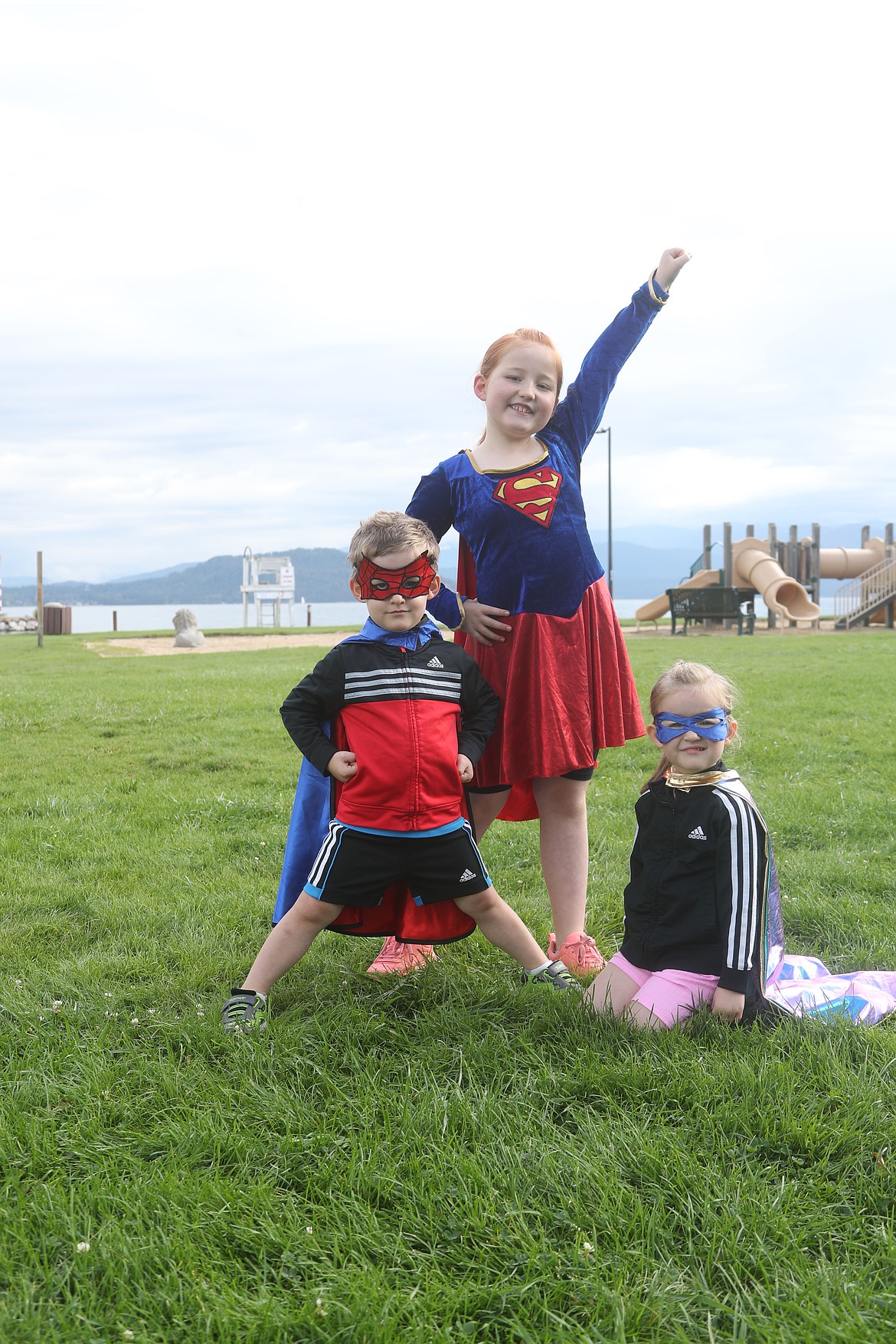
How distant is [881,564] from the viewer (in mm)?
28875

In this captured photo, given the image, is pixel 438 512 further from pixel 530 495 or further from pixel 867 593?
pixel 867 593

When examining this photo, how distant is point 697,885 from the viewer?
117 inches

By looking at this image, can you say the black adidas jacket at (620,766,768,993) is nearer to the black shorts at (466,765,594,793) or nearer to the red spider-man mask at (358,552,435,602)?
A: the black shorts at (466,765,594,793)

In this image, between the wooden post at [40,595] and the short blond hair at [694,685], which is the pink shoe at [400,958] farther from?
the wooden post at [40,595]

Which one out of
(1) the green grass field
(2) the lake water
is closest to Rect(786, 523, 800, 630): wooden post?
(2) the lake water

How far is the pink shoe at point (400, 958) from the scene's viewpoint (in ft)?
11.5

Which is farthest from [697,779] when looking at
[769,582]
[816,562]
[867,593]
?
[816,562]

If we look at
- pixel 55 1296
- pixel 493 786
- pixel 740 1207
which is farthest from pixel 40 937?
pixel 740 1207

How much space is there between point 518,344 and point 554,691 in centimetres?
117

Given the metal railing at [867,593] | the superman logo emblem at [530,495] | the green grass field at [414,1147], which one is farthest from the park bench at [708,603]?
the superman logo emblem at [530,495]

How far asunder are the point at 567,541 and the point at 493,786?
0.89 meters

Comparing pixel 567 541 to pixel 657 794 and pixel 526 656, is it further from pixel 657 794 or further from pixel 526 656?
pixel 657 794

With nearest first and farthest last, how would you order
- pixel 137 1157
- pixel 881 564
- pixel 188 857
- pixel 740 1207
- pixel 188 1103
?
pixel 740 1207 → pixel 137 1157 → pixel 188 1103 → pixel 188 857 → pixel 881 564

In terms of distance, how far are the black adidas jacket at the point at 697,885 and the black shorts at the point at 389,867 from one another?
525 mm
